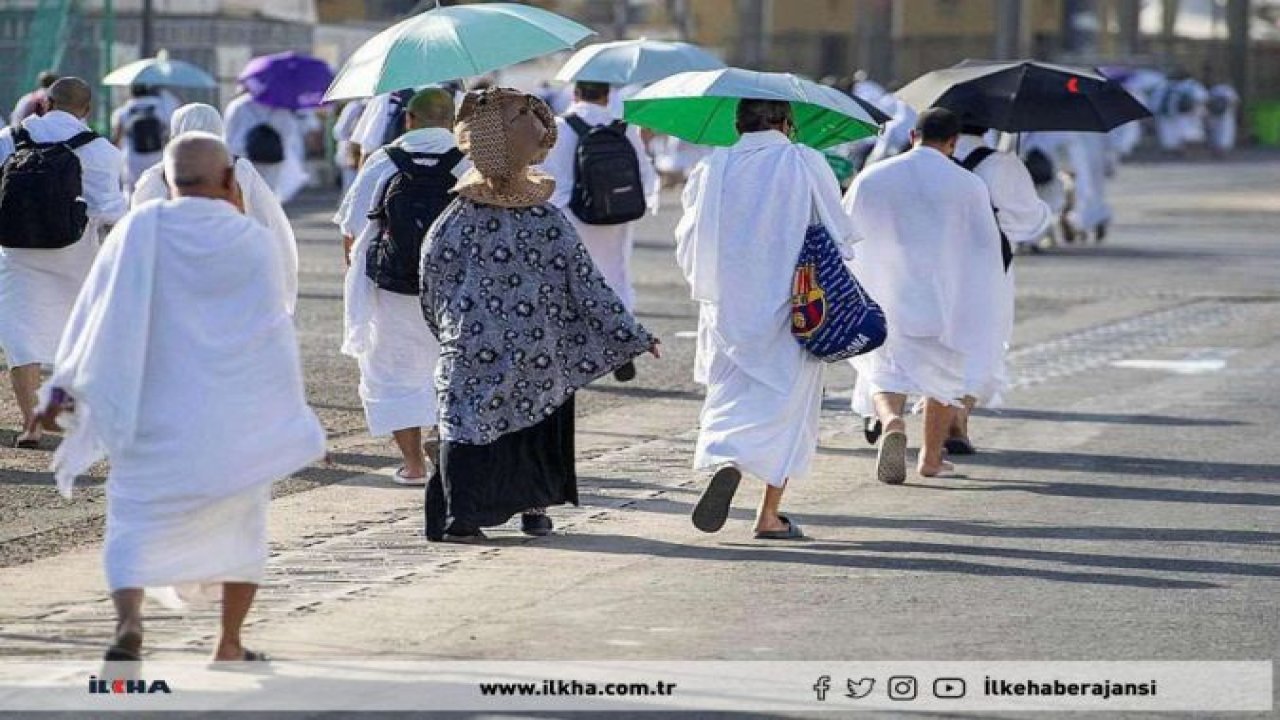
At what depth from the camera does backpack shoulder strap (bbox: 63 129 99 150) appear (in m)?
12.9

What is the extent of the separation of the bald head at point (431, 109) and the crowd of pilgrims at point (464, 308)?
0.5 inches

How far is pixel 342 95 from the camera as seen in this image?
10.7 m

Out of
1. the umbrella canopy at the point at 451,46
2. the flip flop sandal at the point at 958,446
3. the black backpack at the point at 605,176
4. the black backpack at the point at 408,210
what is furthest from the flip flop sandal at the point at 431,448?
the black backpack at the point at 605,176

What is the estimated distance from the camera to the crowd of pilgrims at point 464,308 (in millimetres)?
7531

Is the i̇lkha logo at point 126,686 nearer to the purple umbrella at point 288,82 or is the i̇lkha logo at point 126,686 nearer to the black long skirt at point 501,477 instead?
the black long skirt at point 501,477

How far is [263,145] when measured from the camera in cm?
2559

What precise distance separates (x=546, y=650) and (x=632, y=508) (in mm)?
3136

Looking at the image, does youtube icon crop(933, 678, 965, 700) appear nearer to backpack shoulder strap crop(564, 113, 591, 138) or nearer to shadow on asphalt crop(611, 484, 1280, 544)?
shadow on asphalt crop(611, 484, 1280, 544)

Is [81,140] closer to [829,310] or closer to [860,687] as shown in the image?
[829,310]

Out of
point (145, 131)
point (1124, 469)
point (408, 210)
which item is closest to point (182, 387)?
point (408, 210)

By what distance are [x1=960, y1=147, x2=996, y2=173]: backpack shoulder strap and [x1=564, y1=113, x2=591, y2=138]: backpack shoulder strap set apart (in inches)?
115

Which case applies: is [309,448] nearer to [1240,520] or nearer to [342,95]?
[342,95]

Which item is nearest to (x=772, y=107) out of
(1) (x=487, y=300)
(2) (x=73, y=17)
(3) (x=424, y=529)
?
(1) (x=487, y=300)

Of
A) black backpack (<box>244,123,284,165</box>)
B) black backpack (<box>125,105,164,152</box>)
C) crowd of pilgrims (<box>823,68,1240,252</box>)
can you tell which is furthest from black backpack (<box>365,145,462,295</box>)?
black backpack (<box>244,123,284,165</box>)
